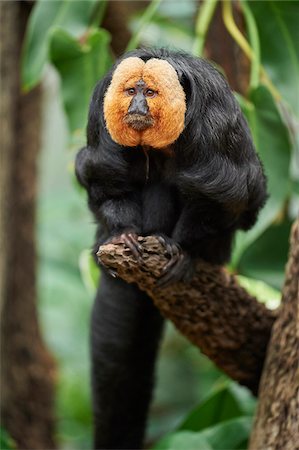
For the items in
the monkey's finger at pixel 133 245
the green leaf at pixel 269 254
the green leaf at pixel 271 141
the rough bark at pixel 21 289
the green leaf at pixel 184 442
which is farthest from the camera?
the rough bark at pixel 21 289

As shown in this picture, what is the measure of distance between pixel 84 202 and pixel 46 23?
1015 millimetres

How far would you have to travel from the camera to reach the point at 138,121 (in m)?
1.65

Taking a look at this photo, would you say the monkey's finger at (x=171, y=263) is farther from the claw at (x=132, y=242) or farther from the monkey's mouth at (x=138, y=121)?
the monkey's mouth at (x=138, y=121)

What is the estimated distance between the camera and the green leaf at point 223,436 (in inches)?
91.3

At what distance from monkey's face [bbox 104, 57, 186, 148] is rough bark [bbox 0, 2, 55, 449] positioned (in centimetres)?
138

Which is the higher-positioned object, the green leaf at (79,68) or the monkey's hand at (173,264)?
the green leaf at (79,68)

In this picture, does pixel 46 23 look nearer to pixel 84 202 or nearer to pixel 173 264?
pixel 84 202

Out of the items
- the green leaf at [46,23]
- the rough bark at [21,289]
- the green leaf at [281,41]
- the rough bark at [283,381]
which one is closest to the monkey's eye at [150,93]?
the rough bark at [283,381]

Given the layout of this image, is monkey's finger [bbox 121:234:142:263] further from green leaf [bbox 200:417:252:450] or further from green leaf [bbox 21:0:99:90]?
green leaf [bbox 21:0:99:90]

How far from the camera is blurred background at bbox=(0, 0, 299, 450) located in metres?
2.44

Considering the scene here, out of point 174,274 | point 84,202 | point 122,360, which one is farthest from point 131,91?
point 84,202

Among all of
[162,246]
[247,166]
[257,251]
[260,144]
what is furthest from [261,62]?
[162,246]

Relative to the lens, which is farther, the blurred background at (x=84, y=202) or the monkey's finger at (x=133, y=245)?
the blurred background at (x=84, y=202)

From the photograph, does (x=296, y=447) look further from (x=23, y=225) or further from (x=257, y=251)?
(x=23, y=225)
